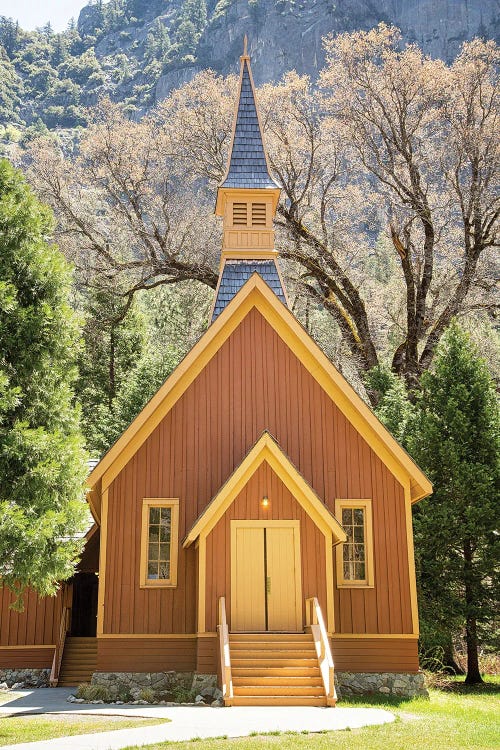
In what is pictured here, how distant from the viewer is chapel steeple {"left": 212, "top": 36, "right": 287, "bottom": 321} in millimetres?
18281

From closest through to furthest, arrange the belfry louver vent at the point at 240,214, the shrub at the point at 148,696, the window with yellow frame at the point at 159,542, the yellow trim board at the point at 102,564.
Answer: the shrub at the point at 148,696
the yellow trim board at the point at 102,564
the window with yellow frame at the point at 159,542
the belfry louver vent at the point at 240,214

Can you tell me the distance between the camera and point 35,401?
11664 millimetres

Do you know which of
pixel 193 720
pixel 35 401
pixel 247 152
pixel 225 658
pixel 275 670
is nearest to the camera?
pixel 193 720

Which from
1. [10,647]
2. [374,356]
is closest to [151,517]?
[10,647]

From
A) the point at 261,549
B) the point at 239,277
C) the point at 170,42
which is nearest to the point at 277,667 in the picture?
the point at 261,549

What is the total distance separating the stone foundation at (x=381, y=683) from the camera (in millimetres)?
14547

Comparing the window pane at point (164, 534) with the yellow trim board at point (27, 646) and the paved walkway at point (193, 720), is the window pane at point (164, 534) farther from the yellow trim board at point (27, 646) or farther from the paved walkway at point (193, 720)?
the yellow trim board at point (27, 646)

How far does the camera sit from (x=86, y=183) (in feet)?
94.8

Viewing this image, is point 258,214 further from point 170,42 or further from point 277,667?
point 170,42

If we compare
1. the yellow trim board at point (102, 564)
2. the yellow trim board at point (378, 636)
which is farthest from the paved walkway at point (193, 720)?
the yellow trim board at point (378, 636)

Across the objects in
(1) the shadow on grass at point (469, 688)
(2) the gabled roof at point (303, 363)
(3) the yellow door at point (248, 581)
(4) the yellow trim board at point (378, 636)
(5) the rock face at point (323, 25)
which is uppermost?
(5) the rock face at point (323, 25)

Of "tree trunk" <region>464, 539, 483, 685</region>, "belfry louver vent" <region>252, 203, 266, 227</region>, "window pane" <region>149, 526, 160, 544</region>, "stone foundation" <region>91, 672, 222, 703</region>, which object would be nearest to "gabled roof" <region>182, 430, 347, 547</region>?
"window pane" <region>149, 526, 160, 544</region>

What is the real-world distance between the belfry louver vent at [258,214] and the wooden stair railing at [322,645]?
363 inches

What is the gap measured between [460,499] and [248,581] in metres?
5.44
